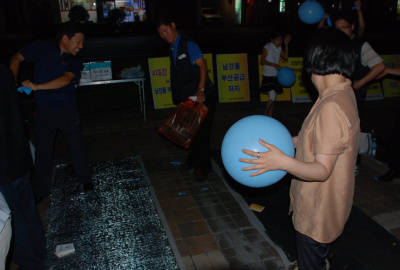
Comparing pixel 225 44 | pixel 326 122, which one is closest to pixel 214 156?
pixel 326 122

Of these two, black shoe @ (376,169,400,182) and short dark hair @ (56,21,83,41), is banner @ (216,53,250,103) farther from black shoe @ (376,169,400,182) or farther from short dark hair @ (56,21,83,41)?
short dark hair @ (56,21,83,41)

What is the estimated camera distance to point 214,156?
233 inches

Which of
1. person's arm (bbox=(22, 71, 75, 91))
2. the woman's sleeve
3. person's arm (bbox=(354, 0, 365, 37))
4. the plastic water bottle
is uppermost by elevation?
person's arm (bbox=(354, 0, 365, 37))

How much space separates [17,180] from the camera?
2.81m

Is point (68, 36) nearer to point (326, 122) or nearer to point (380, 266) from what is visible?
point (326, 122)

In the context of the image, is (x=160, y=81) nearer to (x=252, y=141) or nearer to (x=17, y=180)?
(x=17, y=180)

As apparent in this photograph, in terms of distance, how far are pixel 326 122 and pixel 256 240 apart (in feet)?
7.18

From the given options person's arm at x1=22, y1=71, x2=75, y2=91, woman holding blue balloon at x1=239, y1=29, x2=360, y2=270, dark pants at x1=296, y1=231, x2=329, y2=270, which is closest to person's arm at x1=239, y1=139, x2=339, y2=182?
woman holding blue balloon at x1=239, y1=29, x2=360, y2=270

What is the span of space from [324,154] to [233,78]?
7201mm

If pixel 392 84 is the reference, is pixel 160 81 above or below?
above

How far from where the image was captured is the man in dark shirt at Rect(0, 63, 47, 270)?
2594 mm

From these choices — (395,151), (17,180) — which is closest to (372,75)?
(395,151)

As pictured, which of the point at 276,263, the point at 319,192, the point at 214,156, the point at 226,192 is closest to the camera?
the point at 319,192

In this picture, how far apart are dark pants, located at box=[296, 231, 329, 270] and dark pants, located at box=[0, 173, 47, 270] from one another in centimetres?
237
